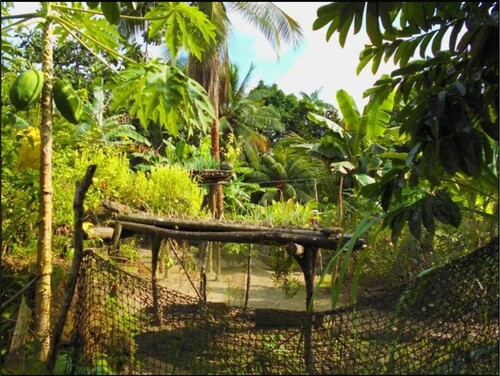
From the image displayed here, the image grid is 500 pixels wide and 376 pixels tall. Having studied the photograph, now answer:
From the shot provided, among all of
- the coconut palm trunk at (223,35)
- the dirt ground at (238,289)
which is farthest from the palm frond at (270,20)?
the dirt ground at (238,289)

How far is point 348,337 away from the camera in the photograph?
252cm

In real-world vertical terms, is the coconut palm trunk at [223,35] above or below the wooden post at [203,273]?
above

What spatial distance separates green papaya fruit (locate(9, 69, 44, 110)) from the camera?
239cm

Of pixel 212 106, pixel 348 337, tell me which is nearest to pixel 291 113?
pixel 212 106

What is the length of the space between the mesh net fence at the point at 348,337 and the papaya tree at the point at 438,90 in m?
0.33

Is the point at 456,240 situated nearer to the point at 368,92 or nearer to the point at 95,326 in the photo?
the point at 368,92

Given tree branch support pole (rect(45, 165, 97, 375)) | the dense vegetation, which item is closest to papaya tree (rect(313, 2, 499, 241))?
the dense vegetation

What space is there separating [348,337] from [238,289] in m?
6.78

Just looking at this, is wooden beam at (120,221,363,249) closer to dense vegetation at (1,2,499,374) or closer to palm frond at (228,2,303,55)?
dense vegetation at (1,2,499,374)

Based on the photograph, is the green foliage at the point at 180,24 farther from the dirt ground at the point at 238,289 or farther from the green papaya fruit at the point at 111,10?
the dirt ground at the point at 238,289

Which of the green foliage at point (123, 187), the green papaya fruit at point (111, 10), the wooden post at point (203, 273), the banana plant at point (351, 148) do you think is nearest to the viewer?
the green papaya fruit at point (111, 10)

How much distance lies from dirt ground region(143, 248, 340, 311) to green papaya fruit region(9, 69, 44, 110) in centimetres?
562

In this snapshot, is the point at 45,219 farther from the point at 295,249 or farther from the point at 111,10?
the point at 295,249

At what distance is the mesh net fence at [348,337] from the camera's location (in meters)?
2.16
